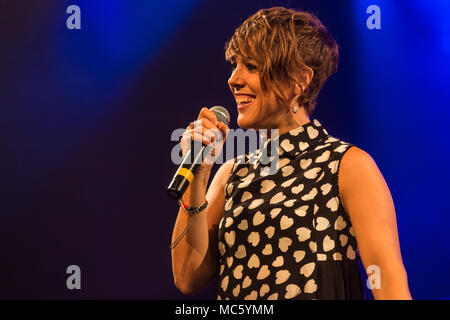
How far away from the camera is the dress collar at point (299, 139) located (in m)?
1.40

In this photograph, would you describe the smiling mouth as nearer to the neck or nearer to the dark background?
the neck

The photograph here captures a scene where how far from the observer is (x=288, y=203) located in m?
1.30

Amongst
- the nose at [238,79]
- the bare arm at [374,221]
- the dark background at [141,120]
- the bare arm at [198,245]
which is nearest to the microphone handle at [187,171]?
the bare arm at [198,245]

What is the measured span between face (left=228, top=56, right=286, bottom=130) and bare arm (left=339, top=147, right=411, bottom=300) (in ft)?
0.94

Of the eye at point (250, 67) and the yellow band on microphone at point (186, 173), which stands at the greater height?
the eye at point (250, 67)

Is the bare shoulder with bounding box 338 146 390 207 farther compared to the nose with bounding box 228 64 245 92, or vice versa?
the nose with bounding box 228 64 245 92

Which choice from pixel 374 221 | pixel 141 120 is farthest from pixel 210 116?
pixel 141 120

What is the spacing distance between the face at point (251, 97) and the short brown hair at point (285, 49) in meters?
0.02

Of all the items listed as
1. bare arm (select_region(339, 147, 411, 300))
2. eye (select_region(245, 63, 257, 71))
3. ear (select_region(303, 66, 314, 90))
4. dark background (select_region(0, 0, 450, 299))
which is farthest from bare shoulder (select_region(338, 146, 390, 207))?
dark background (select_region(0, 0, 450, 299))

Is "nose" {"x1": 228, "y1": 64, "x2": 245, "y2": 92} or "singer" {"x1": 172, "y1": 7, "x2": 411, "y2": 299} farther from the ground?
"nose" {"x1": 228, "y1": 64, "x2": 245, "y2": 92}

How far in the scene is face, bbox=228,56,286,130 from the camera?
1.38m

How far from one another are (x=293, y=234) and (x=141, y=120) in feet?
3.91

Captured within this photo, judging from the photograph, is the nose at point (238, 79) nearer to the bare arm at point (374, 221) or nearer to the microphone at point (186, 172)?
Answer: the microphone at point (186, 172)

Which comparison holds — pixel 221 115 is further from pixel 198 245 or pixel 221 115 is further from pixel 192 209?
pixel 198 245
